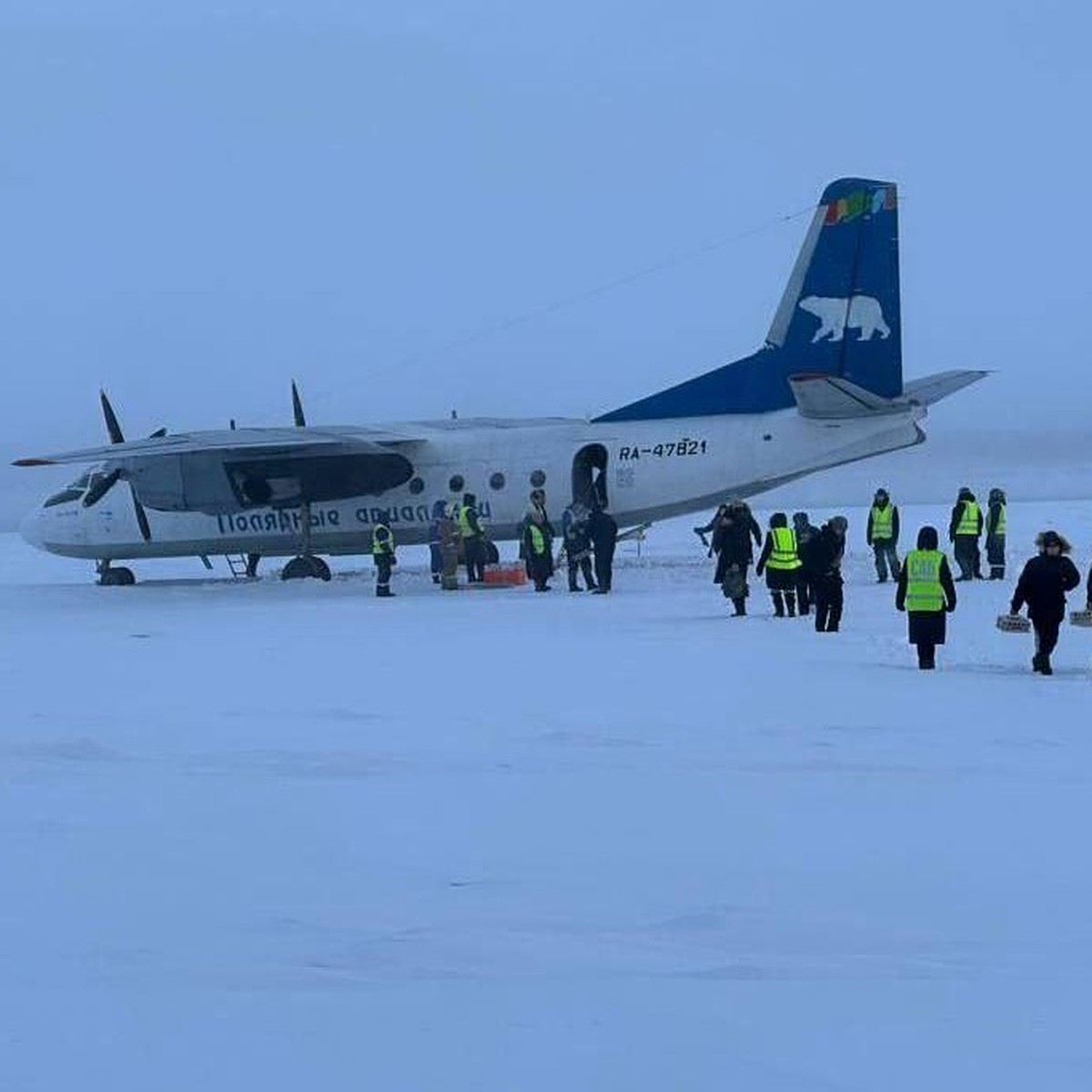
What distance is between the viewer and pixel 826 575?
17797mm

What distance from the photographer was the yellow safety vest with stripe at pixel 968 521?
955 inches

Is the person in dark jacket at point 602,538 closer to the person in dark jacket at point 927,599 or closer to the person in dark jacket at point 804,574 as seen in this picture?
the person in dark jacket at point 804,574

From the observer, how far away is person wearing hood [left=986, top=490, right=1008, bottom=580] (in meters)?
24.9

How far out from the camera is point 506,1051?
Answer: 4984 mm

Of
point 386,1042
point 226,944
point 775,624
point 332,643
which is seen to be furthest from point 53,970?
point 775,624

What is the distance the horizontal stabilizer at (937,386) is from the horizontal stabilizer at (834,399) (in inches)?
27.4

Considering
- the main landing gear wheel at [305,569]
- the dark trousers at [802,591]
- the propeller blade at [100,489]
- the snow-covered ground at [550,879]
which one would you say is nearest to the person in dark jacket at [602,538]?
the dark trousers at [802,591]

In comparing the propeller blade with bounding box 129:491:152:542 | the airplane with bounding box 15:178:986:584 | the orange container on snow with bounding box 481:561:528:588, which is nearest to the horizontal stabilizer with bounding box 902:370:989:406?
the airplane with bounding box 15:178:986:584

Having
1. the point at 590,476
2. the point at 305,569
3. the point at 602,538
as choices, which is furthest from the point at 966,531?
the point at 305,569

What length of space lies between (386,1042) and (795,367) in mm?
22488

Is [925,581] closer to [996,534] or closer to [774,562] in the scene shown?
[774,562]

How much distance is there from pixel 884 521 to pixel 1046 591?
1019cm

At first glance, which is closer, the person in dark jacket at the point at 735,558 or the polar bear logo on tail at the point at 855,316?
the person in dark jacket at the point at 735,558

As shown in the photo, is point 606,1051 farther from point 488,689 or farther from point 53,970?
point 488,689
